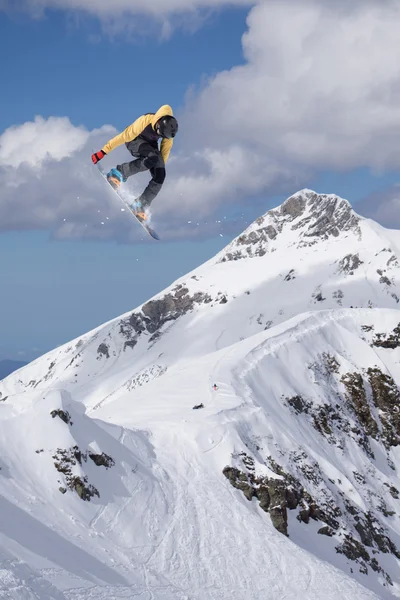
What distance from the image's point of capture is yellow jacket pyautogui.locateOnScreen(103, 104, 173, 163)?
51.7ft

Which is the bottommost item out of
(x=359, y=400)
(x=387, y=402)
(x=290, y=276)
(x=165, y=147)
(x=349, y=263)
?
(x=165, y=147)

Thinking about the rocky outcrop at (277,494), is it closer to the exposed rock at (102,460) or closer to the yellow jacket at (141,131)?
the exposed rock at (102,460)

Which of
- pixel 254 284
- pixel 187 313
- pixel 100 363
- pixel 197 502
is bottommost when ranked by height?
pixel 197 502

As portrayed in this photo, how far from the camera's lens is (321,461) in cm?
4197

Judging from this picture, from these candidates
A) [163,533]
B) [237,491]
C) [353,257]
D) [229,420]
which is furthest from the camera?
[353,257]

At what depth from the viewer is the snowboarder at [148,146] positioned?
15.8 metres

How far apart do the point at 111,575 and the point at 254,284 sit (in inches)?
6834

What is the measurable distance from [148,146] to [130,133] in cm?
64

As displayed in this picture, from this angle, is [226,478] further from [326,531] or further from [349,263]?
[349,263]

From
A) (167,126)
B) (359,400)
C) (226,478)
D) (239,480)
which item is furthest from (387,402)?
(167,126)

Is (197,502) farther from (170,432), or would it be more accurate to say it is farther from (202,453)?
(170,432)

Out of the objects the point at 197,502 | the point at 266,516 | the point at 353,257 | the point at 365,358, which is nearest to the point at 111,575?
the point at 197,502

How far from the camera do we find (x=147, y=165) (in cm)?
1783

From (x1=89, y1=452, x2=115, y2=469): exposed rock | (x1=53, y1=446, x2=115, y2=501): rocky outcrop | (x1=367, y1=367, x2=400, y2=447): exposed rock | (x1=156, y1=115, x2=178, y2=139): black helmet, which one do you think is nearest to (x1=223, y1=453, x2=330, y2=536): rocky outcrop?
(x1=89, y1=452, x2=115, y2=469): exposed rock
